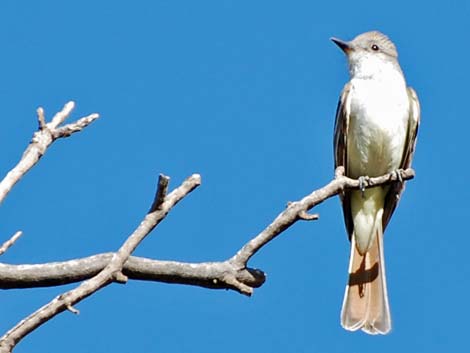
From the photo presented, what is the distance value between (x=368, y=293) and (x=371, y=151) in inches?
46.3

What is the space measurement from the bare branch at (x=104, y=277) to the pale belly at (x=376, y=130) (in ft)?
13.4

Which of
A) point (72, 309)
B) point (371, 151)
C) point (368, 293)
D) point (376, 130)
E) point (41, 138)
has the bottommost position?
point (72, 309)

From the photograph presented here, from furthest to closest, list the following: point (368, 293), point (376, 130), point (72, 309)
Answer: point (376, 130)
point (368, 293)
point (72, 309)

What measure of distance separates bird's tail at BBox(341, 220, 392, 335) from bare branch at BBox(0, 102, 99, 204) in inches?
144

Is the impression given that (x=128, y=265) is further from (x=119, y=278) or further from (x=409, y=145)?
(x=409, y=145)

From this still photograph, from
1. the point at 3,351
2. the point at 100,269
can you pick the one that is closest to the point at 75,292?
the point at 3,351

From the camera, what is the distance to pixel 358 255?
27.2 ft

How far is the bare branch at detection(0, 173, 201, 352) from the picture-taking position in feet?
11.1

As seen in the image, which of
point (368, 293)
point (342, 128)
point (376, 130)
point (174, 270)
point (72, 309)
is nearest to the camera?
point (72, 309)

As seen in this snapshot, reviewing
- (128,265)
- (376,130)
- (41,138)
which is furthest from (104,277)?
(376,130)

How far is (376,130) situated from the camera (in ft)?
26.1

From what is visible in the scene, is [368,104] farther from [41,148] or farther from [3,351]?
[3,351]

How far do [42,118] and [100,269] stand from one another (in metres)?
0.74

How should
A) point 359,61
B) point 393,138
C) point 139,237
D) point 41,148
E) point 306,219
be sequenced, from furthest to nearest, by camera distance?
1. point 359,61
2. point 393,138
3. point 306,219
4. point 41,148
5. point 139,237
